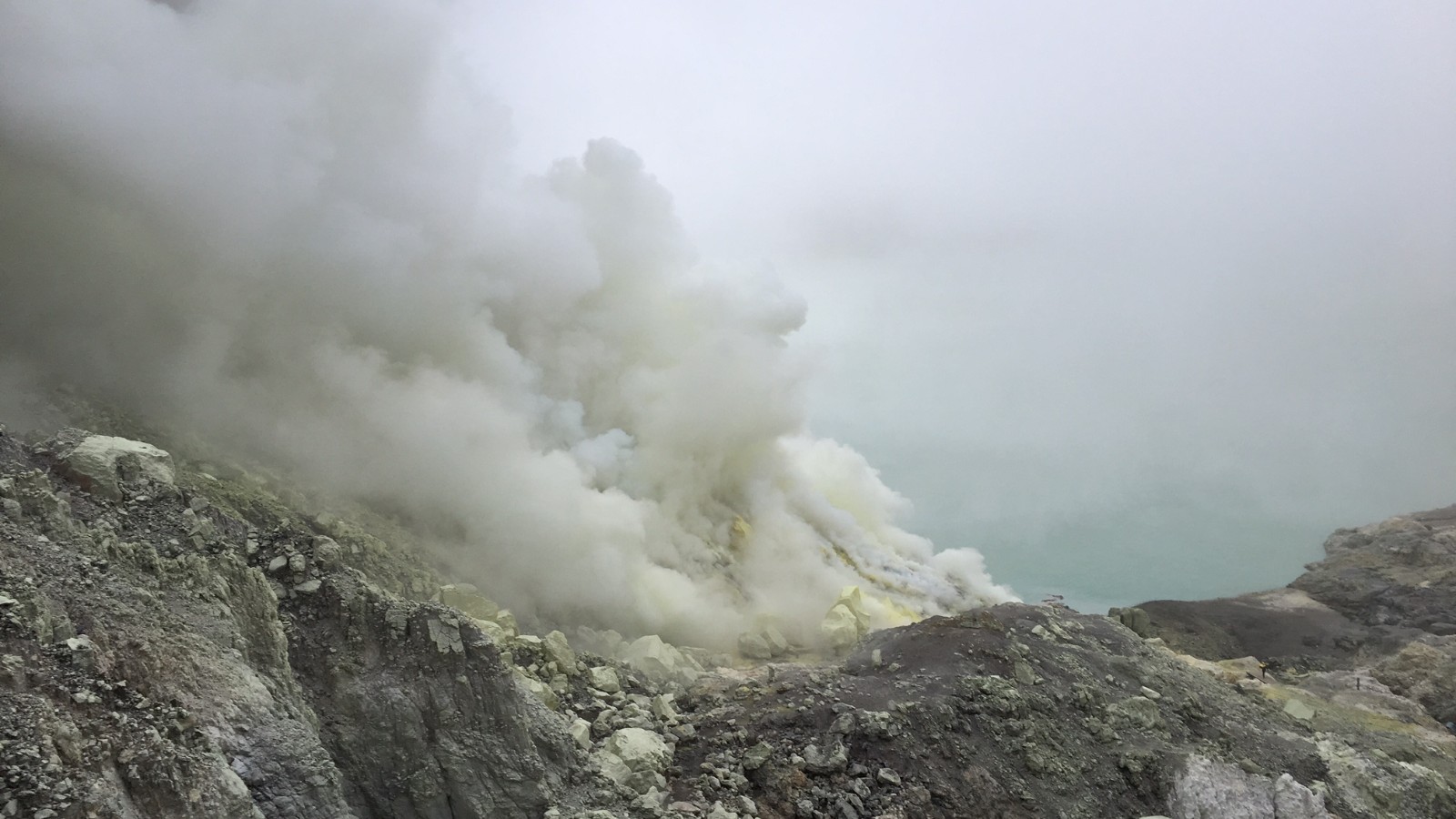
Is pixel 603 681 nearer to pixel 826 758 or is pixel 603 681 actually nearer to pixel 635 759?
pixel 635 759

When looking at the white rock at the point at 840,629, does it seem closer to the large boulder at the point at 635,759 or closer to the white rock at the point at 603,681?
the white rock at the point at 603,681

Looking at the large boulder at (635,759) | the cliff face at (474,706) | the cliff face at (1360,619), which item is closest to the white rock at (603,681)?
the cliff face at (474,706)

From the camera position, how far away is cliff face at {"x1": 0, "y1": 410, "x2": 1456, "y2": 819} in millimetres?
9273

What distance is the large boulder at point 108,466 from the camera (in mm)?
12258

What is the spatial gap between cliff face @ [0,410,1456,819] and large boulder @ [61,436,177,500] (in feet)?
0.14

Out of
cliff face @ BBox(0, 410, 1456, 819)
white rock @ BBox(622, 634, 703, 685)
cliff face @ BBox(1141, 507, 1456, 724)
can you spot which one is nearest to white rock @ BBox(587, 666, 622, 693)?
cliff face @ BBox(0, 410, 1456, 819)

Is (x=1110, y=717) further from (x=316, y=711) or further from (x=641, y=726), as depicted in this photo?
(x=316, y=711)

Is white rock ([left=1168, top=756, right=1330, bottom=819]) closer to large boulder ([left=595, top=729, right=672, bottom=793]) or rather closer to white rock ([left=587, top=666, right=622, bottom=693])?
large boulder ([left=595, top=729, right=672, bottom=793])

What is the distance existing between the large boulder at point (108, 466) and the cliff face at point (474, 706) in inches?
1.6

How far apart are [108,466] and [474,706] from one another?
272 inches

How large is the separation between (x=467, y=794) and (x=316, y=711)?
2.68 meters

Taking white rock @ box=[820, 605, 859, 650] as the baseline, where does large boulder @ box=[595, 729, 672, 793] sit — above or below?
below

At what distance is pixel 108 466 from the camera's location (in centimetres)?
1253

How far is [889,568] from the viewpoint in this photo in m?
49.1
